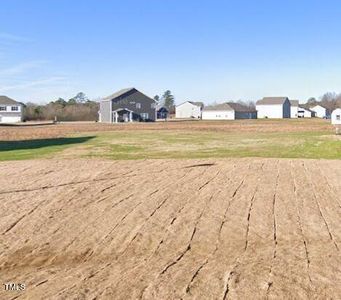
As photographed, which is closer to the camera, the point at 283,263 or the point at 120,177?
the point at 283,263

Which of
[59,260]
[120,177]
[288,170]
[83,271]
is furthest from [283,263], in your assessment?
[288,170]

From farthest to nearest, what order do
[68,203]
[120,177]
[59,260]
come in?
[120,177]
[68,203]
[59,260]

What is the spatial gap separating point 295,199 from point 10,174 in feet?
33.8

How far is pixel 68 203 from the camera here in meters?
11.1

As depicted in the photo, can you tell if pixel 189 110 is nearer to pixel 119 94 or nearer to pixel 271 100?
pixel 271 100

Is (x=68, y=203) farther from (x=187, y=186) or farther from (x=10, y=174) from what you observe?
(x=10, y=174)

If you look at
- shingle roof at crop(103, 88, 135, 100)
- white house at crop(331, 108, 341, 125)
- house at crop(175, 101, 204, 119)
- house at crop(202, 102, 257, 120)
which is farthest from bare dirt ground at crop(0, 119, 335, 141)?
house at crop(175, 101, 204, 119)

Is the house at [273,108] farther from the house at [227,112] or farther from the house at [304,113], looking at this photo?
the house at [227,112]

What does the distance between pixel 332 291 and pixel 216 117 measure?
10839 centimetres

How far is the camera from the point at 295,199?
11492 mm

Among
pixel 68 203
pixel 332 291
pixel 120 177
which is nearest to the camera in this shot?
pixel 332 291

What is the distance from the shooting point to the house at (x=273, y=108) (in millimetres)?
124625

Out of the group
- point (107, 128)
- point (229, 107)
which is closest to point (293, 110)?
point (229, 107)

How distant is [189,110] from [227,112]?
20.8 meters
